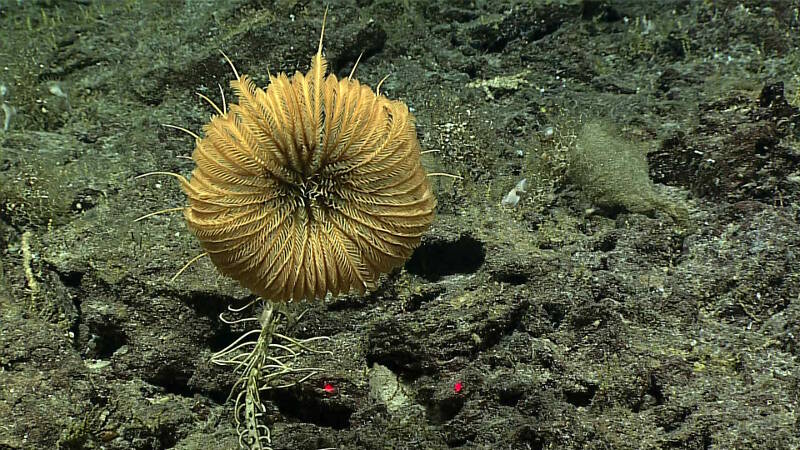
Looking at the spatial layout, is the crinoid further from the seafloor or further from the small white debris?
the small white debris

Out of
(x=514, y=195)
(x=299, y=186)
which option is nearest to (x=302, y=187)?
(x=299, y=186)

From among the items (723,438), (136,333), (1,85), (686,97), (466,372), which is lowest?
(723,438)

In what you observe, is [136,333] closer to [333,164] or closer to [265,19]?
[333,164]

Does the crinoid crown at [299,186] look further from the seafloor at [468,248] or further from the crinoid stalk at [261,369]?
the seafloor at [468,248]

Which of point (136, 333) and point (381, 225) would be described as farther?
point (136, 333)

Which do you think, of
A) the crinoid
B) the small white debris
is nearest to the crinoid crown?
the crinoid

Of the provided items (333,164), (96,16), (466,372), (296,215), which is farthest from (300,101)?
(96,16)

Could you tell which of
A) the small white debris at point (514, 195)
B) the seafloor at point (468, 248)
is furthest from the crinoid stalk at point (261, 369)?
the small white debris at point (514, 195)
